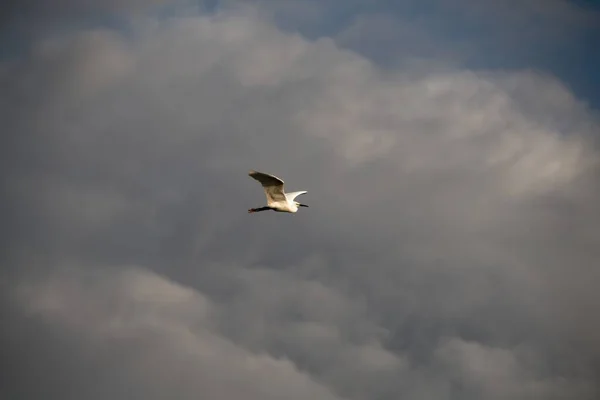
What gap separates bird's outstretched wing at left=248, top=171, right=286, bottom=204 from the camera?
123 m

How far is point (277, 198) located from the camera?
12975 cm

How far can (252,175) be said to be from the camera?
122062 mm

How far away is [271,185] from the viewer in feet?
416

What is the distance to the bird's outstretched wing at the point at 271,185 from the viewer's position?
12262 centimetres

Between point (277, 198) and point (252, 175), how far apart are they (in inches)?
344
